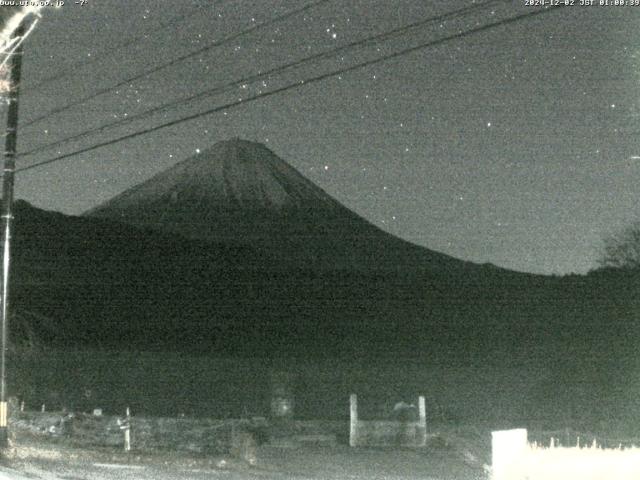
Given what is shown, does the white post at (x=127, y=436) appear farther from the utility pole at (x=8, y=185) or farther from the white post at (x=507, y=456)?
the white post at (x=507, y=456)

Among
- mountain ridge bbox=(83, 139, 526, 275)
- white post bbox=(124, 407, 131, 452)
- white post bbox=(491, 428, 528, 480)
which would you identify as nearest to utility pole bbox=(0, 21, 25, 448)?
white post bbox=(124, 407, 131, 452)

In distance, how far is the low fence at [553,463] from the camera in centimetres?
1122

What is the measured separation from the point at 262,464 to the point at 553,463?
691 cm

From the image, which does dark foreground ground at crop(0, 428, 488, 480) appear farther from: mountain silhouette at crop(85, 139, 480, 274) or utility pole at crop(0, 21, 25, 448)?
mountain silhouette at crop(85, 139, 480, 274)

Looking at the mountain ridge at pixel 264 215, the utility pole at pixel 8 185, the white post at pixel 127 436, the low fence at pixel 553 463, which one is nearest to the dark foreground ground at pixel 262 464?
the white post at pixel 127 436

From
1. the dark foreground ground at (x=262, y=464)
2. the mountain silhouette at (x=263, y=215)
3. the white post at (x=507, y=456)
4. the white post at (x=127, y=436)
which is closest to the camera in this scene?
the white post at (x=507, y=456)

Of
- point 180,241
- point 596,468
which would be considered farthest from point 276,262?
point 596,468

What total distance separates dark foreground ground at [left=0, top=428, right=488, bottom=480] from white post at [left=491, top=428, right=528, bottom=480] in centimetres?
394

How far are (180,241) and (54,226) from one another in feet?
40.2

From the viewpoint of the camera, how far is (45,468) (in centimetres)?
1589

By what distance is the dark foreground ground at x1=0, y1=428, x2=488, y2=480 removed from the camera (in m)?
→ 15.5

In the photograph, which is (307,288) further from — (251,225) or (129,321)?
(251,225)

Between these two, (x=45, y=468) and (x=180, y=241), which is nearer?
(x=45, y=468)

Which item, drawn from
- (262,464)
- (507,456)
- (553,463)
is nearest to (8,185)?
(262,464)
